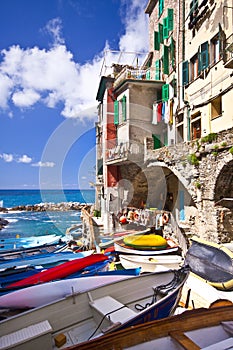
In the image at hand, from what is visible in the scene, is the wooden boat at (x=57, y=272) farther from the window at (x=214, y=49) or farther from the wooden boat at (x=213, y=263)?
the window at (x=214, y=49)

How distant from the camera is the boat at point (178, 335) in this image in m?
1.81

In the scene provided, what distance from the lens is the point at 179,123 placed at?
16.5 metres

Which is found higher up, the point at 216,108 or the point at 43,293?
the point at 216,108

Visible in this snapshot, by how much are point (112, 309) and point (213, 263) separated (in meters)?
3.44

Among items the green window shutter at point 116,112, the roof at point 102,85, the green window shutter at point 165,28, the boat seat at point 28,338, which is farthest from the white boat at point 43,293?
the roof at point 102,85

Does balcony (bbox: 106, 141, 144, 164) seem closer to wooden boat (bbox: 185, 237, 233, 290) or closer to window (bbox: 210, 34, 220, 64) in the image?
window (bbox: 210, 34, 220, 64)

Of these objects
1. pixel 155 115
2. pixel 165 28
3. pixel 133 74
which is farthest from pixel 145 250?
pixel 165 28

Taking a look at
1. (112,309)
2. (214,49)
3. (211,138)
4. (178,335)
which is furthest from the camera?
(214,49)

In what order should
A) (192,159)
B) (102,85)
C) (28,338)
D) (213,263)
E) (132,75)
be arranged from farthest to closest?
(102,85)
(132,75)
(192,159)
(213,263)
(28,338)

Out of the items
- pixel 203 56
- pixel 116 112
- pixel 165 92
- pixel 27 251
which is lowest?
pixel 27 251

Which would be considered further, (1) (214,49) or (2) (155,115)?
(2) (155,115)

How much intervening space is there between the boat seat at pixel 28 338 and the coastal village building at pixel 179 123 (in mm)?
7868

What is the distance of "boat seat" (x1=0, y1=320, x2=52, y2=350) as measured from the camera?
333cm

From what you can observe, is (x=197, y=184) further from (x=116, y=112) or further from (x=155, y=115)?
(x=116, y=112)
